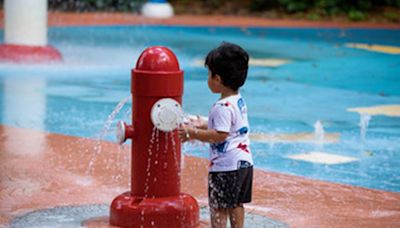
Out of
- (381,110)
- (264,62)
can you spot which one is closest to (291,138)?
(381,110)

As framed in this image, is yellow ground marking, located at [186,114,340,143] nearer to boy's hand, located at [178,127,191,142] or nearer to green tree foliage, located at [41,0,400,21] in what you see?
boy's hand, located at [178,127,191,142]

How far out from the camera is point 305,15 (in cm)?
2283

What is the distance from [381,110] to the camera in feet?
32.3

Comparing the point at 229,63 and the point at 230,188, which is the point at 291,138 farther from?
the point at 229,63

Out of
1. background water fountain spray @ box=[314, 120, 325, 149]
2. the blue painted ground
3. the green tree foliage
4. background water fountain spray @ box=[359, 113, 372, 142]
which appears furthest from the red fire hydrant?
the green tree foliage

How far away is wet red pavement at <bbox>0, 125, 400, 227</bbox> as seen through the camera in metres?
5.57

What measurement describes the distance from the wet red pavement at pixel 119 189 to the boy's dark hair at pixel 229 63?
3.69 ft

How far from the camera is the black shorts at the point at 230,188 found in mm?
4660

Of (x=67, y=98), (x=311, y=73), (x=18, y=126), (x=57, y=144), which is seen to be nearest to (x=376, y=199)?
(x=57, y=144)

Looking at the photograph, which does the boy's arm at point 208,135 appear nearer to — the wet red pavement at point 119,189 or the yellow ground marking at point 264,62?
the wet red pavement at point 119,189

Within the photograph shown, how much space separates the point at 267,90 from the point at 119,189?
17.3ft

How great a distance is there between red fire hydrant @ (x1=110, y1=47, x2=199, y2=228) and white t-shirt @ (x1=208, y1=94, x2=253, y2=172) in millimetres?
343

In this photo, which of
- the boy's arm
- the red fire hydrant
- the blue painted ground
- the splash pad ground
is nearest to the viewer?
the boy's arm

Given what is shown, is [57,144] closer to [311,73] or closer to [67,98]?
[67,98]
